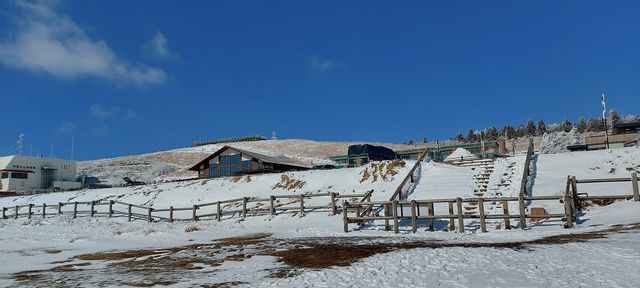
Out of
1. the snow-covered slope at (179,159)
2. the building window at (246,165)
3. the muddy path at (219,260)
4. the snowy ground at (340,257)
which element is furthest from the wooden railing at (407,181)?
the snow-covered slope at (179,159)

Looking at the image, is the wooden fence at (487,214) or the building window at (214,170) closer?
the wooden fence at (487,214)

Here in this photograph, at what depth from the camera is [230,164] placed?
5953 centimetres

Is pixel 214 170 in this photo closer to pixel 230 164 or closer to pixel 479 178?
pixel 230 164

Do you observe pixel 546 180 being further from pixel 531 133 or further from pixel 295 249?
pixel 531 133

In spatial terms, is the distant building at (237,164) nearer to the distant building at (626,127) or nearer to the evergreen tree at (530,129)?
the distant building at (626,127)

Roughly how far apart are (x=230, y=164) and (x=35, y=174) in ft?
119

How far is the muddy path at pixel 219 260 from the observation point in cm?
1054

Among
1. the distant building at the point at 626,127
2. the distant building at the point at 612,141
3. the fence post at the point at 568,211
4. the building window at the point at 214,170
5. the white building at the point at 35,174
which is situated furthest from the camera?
the distant building at the point at 626,127

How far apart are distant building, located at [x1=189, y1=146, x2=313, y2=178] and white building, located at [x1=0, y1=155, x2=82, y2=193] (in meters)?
24.6

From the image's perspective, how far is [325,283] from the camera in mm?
9414

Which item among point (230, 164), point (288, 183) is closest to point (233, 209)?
point (288, 183)

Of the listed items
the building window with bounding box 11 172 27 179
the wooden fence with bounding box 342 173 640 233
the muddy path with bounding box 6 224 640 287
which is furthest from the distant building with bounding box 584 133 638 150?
the building window with bounding box 11 172 27 179

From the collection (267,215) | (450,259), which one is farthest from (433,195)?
(450,259)

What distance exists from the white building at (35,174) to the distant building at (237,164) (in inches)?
967
